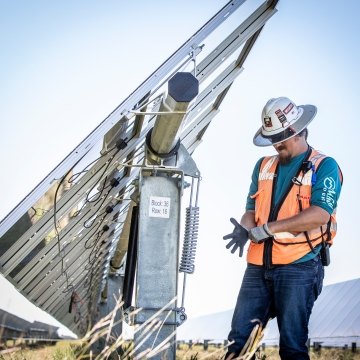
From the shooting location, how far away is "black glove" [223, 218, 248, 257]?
195 inches

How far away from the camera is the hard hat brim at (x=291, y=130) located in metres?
5.08

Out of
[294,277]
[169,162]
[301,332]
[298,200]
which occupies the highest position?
[169,162]

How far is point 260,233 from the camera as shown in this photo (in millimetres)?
4773

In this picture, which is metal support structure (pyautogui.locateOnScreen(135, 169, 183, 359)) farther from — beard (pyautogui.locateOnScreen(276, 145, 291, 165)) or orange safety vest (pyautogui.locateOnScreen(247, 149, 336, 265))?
beard (pyautogui.locateOnScreen(276, 145, 291, 165))

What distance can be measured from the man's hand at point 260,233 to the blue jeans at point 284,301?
20 centimetres

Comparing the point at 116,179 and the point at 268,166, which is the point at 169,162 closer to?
the point at 268,166

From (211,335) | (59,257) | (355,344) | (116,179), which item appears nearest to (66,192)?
(116,179)

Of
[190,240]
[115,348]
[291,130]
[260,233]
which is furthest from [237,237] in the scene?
[115,348]

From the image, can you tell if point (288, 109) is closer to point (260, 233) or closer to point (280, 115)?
point (280, 115)

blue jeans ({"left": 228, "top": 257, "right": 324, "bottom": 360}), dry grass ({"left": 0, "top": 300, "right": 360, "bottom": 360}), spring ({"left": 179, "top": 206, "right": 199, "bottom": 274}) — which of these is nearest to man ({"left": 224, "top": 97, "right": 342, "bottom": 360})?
blue jeans ({"left": 228, "top": 257, "right": 324, "bottom": 360})

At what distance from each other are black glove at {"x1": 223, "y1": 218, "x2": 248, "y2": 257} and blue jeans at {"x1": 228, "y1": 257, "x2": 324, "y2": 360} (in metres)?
0.15

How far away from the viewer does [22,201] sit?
625 cm

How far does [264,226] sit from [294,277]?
1.13ft

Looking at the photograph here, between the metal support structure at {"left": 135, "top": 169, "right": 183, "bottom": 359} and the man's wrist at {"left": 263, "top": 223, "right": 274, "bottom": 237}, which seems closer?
the man's wrist at {"left": 263, "top": 223, "right": 274, "bottom": 237}
